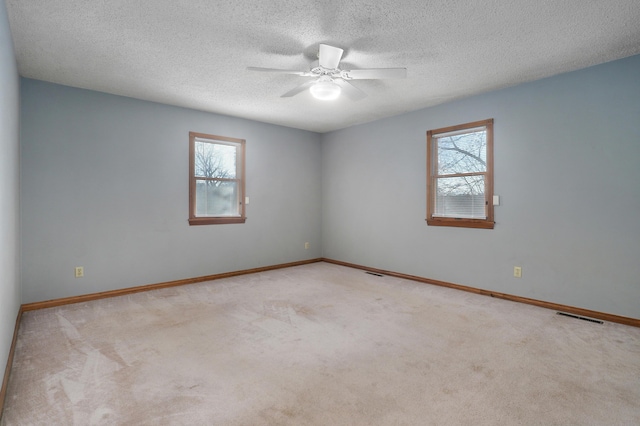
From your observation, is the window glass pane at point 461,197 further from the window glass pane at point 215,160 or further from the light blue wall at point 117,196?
the window glass pane at point 215,160

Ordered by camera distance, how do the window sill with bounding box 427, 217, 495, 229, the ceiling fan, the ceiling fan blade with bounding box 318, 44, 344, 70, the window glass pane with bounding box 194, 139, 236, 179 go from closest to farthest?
1. the ceiling fan blade with bounding box 318, 44, 344, 70
2. the ceiling fan
3. the window sill with bounding box 427, 217, 495, 229
4. the window glass pane with bounding box 194, 139, 236, 179

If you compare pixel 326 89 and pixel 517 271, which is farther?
pixel 517 271

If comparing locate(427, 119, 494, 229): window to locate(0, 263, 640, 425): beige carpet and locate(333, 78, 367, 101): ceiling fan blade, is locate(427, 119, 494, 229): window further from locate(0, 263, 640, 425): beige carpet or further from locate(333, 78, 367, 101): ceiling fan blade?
locate(333, 78, 367, 101): ceiling fan blade

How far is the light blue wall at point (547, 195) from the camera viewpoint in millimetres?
3176

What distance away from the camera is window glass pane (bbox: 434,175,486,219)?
426cm

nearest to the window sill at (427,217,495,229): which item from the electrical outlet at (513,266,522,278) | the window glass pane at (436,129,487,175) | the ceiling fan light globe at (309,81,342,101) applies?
the electrical outlet at (513,266,522,278)

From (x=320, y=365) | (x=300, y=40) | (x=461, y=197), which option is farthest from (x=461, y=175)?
(x=320, y=365)

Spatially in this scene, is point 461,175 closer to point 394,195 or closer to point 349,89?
point 394,195

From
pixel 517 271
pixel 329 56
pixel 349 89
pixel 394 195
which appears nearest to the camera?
pixel 329 56

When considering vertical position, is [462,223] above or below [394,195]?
below

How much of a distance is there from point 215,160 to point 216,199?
61 centimetres

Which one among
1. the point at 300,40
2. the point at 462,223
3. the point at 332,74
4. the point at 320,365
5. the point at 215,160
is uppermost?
the point at 300,40

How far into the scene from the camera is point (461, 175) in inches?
173

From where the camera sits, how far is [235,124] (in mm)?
5230
